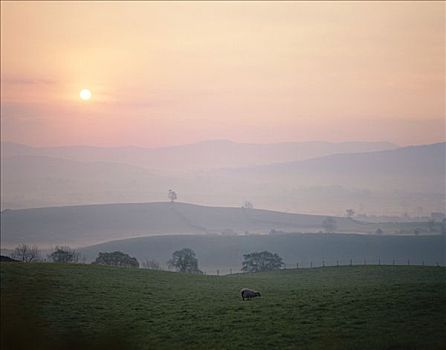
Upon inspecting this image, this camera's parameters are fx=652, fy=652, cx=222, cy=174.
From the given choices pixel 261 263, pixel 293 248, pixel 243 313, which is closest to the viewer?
pixel 243 313

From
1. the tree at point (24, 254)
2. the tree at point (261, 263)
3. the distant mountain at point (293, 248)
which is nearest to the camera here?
the tree at point (24, 254)

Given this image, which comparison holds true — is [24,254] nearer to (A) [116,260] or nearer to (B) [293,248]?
(A) [116,260]

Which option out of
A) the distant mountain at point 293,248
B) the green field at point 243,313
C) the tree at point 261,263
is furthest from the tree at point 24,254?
the green field at point 243,313

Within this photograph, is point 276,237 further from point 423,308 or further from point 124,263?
point 423,308

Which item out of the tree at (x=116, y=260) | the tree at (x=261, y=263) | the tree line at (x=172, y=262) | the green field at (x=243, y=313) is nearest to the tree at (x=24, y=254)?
the tree line at (x=172, y=262)

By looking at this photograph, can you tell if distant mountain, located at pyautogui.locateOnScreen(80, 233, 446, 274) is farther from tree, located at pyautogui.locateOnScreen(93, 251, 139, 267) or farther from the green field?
the green field

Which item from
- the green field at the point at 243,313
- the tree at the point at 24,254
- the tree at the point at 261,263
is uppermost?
the tree at the point at 24,254

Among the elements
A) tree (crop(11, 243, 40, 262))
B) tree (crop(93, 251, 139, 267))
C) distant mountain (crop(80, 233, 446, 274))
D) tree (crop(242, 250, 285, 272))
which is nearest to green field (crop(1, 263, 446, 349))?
tree (crop(93, 251, 139, 267))

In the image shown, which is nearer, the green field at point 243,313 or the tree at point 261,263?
the green field at point 243,313

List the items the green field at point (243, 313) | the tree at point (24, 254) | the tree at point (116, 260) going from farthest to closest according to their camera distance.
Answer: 1. the tree at point (24, 254)
2. the tree at point (116, 260)
3. the green field at point (243, 313)

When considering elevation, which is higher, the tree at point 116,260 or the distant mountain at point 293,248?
the distant mountain at point 293,248

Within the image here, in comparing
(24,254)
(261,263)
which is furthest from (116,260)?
(261,263)

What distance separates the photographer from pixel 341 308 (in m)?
32.0

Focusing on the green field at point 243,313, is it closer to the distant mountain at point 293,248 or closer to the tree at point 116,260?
the tree at point 116,260
